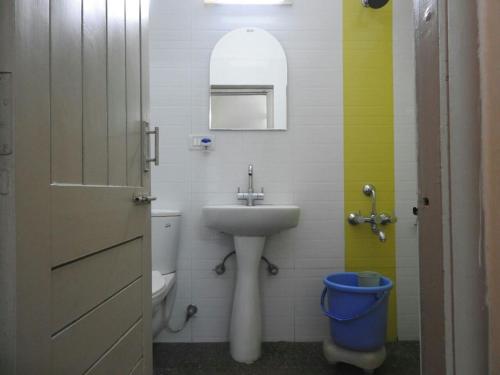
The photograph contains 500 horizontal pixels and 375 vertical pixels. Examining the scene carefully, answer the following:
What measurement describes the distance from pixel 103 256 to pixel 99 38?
51cm

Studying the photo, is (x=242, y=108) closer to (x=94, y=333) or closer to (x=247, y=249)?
(x=247, y=249)

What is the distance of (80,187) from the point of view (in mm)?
607

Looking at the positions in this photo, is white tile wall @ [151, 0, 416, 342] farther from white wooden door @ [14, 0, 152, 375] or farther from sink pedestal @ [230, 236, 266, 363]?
white wooden door @ [14, 0, 152, 375]

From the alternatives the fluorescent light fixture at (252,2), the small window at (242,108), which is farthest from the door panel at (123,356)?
the fluorescent light fixture at (252,2)

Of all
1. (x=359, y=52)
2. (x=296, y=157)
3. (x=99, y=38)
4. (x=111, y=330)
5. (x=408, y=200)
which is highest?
(x=359, y=52)

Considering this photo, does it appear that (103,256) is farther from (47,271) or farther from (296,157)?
(296,157)

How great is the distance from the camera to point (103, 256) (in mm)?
710

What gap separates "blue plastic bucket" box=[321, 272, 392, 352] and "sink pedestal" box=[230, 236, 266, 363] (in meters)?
0.38

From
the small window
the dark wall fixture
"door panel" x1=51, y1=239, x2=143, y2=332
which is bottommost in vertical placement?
"door panel" x1=51, y1=239, x2=143, y2=332

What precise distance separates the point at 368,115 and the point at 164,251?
54.5 inches

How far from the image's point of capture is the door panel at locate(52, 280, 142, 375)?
554 mm

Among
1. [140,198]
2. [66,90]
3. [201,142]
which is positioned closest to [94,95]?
[66,90]

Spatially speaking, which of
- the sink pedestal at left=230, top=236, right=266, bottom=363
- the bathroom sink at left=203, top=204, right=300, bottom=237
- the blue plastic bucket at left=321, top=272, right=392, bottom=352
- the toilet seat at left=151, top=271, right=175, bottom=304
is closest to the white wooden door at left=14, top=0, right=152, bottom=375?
the toilet seat at left=151, top=271, right=175, bottom=304

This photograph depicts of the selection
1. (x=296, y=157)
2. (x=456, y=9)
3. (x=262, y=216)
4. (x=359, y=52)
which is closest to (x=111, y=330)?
(x=262, y=216)
